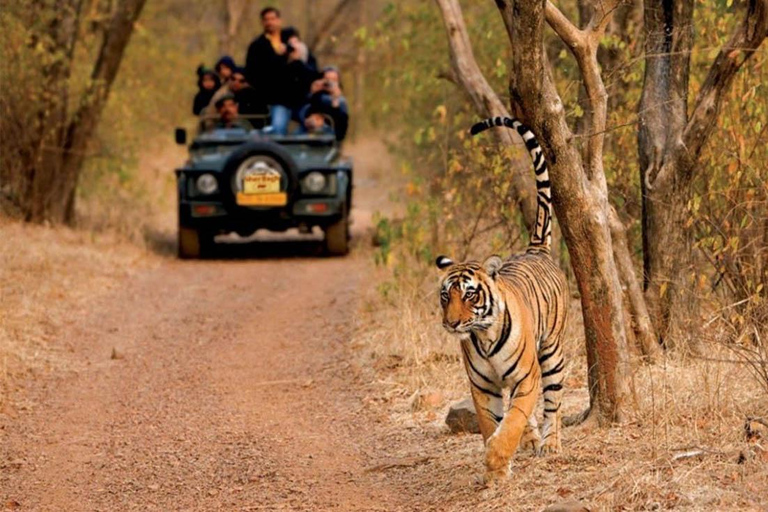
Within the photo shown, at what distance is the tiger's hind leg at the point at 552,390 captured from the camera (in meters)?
7.08

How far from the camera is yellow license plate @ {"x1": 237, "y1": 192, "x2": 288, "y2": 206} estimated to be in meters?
15.4

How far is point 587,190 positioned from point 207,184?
907cm

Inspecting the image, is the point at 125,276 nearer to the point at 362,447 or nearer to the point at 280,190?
the point at 280,190

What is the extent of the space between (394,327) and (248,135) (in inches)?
247

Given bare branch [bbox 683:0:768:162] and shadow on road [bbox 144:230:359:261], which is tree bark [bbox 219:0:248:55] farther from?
bare branch [bbox 683:0:768:162]

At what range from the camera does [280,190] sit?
15.5 meters

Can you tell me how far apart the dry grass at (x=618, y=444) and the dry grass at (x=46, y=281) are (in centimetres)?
271

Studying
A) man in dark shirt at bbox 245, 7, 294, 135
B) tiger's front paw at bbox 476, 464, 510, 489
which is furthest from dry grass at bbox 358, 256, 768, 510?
man in dark shirt at bbox 245, 7, 294, 135

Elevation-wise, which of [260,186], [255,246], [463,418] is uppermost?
Answer: [260,186]

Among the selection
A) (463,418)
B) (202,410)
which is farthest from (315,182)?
(463,418)

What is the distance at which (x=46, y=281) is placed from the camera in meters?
13.1

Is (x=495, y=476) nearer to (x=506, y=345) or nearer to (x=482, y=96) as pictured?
(x=506, y=345)

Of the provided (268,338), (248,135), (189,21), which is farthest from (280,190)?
(189,21)

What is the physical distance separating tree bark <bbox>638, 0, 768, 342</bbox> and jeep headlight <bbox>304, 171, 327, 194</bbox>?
23.5 feet
